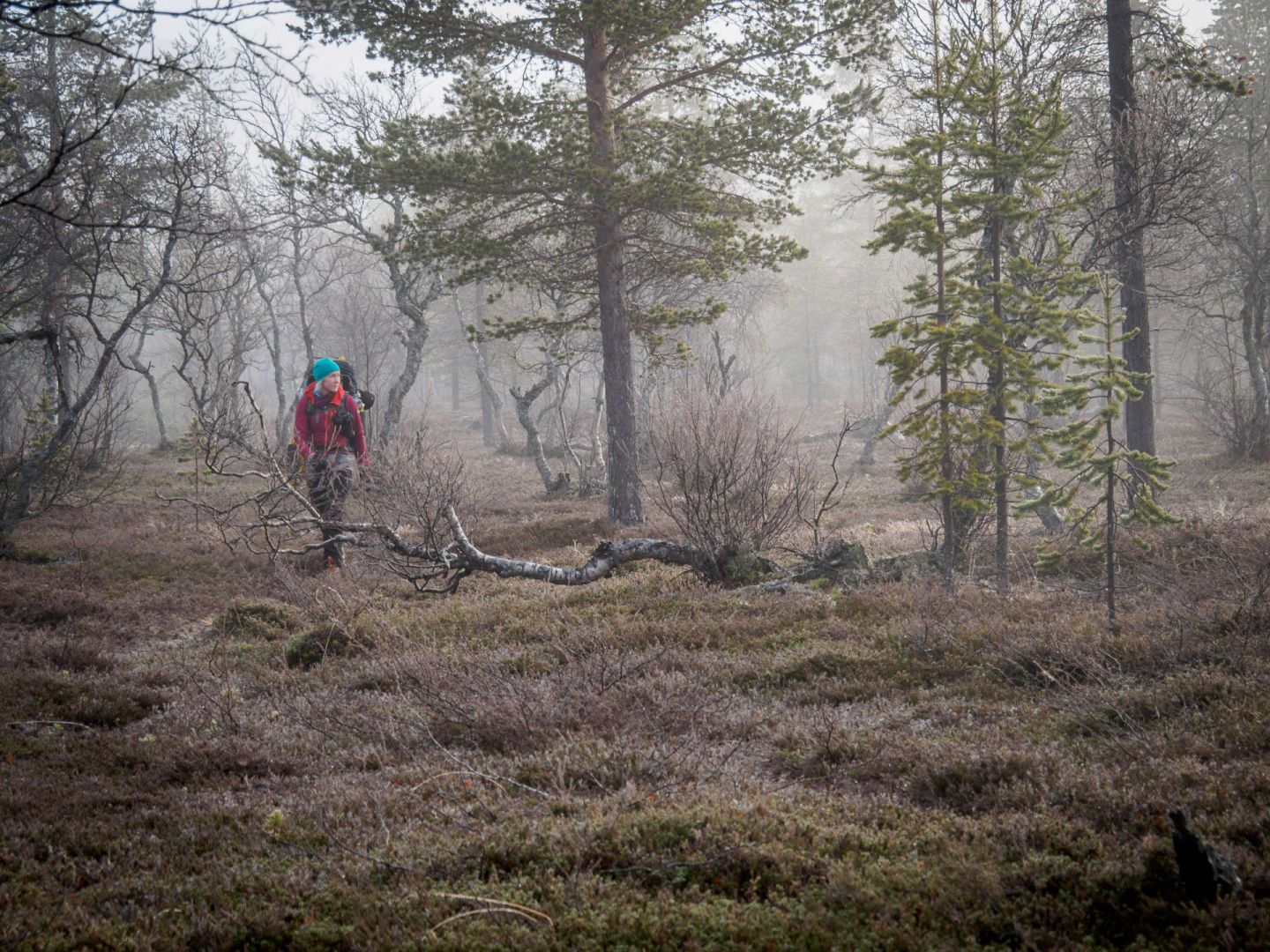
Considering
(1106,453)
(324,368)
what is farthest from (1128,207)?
(324,368)

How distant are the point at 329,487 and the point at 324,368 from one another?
1.55 metres

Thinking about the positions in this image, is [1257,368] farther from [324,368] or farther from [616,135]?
[324,368]

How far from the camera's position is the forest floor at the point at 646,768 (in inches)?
133

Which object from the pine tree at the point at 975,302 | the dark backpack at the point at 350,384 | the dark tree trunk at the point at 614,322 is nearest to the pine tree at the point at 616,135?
the dark tree trunk at the point at 614,322

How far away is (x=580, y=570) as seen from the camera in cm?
1030

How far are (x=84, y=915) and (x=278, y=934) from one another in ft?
2.75

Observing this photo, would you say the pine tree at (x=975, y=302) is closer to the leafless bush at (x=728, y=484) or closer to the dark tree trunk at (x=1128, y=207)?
the leafless bush at (x=728, y=484)

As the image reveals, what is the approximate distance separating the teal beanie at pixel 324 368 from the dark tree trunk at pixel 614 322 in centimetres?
444

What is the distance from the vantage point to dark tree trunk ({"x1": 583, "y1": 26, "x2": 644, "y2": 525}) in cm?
1376

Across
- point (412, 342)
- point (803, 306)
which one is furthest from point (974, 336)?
point (803, 306)

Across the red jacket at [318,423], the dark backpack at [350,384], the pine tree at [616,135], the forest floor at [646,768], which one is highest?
the pine tree at [616,135]

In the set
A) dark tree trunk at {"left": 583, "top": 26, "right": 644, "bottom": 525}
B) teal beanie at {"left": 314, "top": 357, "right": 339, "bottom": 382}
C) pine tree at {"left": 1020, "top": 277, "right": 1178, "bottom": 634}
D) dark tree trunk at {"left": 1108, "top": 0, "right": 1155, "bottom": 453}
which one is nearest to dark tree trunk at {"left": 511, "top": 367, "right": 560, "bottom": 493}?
dark tree trunk at {"left": 583, "top": 26, "right": 644, "bottom": 525}

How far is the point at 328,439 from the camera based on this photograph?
11562 mm

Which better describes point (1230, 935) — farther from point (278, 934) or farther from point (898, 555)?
point (898, 555)
